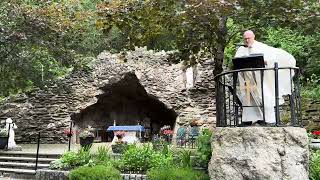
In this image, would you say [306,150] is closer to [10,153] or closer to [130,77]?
[10,153]

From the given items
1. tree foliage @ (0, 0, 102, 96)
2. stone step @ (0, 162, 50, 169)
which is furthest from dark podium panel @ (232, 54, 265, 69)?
stone step @ (0, 162, 50, 169)

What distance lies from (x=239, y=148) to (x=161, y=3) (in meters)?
3.84

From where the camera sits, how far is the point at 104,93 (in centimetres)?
2155

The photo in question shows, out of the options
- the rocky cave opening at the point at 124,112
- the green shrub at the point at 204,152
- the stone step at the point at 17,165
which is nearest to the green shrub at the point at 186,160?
the green shrub at the point at 204,152

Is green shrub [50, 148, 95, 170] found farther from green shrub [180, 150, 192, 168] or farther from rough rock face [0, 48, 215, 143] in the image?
rough rock face [0, 48, 215, 143]

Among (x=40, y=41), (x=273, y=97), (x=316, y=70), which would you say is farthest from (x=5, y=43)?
(x=316, y=70)

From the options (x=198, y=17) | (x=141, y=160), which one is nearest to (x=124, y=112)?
(x=141, y=160)

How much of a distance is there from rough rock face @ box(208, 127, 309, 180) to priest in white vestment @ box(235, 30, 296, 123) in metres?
0.47

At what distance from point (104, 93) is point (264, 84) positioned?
15.4 meters

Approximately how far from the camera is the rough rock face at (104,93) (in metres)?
20.1

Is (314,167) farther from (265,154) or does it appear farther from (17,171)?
(17,171)

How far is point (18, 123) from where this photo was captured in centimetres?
2167

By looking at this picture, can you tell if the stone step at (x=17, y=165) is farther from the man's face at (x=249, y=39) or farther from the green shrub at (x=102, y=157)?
the man's face at (x=249, y=39)

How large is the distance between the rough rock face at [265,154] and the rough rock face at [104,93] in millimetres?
13263
